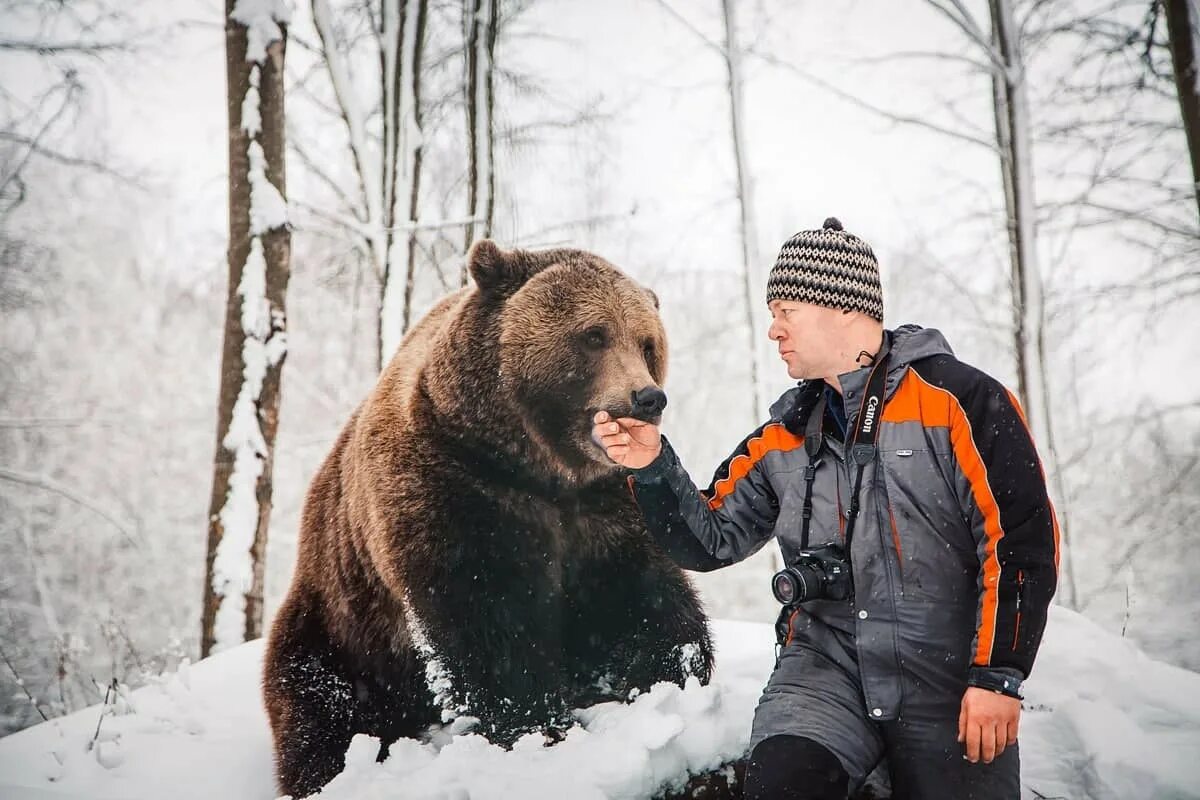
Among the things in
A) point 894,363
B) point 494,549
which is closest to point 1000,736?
point 894,363

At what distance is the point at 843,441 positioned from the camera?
2020 mm

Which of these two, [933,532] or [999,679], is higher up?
[933,532]

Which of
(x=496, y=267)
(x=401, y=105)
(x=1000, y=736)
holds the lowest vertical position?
(x=1000, y=736)

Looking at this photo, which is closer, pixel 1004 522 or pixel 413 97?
pixel 1004 522

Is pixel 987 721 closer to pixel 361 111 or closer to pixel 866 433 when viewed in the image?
pixel 866 433

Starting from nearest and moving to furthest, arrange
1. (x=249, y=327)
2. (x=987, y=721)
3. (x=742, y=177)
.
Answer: (x=987, y=721) < (x=249, y=327) < (x=742, y=177)

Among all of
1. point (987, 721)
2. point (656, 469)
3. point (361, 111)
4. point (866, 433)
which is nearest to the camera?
point (987, 721)

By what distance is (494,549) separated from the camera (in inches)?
92.4

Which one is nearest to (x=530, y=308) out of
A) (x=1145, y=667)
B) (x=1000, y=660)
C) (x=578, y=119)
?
(x=1000, y=660)

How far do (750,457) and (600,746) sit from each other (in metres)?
0.89

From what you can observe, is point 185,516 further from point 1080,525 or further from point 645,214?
point 1080,525

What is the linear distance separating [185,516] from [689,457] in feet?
29.4

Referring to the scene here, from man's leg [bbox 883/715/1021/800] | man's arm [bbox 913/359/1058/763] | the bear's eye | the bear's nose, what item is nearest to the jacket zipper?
man's arm [bbox 913/359/1058/763]

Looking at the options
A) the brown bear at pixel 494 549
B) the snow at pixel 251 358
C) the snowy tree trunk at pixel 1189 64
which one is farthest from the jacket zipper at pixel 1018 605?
the snowy tree trunk at pixel 1189 64
